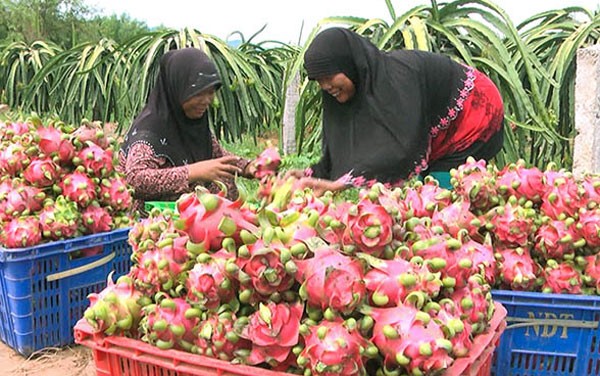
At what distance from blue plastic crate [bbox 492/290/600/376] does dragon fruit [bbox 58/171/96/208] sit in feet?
4.37

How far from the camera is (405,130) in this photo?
2.13 meters

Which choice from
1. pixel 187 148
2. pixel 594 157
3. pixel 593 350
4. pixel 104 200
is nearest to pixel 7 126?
pixel 104 200

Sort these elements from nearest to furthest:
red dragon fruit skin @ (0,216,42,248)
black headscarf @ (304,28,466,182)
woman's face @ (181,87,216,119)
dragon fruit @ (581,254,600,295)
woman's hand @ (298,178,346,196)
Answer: dragon fruit @ (581,254,600,295), woman's hand @ (298,178,346,196), red dragon fruit skin @ (0,216,42,248), black headscarf @ (304,28,466,182), woman's face @ (181,87,216,119)

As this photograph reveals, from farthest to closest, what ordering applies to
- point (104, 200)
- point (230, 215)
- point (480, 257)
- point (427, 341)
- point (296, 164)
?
point (296, 164) → point (104, 200) → point (480, 257) → point (230, 215) → point (427, 341)

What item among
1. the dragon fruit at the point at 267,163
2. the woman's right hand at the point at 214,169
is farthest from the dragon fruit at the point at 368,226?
the woman's right hand at the point at 214,169

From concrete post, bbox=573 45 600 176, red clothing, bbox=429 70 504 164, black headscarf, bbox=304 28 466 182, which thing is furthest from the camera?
concrete post, bbox=573 45 600 176

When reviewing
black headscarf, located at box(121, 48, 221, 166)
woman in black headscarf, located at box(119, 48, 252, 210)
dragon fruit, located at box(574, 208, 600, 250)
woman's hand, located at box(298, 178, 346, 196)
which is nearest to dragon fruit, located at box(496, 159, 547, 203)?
dragon fruit, located at box(574, 208, 600, 250)

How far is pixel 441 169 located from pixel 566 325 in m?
1.16

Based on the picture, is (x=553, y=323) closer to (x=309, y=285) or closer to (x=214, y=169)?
(x=309, y=285)

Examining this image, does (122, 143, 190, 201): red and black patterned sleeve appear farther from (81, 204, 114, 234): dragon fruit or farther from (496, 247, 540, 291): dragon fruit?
(496, 247, 540, 291): dragon fruit

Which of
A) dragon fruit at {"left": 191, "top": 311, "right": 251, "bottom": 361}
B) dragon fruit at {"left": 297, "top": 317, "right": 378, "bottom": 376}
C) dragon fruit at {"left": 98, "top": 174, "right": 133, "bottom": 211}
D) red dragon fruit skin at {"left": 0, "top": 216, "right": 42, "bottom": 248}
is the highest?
dragon fruit at {"left": 297, "top": 317, "right": 378, "bottom": 376}

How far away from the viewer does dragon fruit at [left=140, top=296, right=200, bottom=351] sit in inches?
39.6

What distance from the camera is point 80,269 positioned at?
6.77 ft

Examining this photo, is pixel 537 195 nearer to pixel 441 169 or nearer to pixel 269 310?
pixel 269 310
